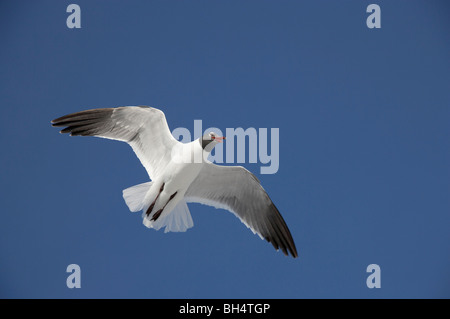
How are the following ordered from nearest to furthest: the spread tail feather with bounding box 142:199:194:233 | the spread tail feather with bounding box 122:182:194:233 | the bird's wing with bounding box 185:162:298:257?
the spread tail feather with bounding box 122:182:194:233 → the spread tail feather with bounding box 142:199:194:233 → the bird's wing with bounding box 185:162:298:257

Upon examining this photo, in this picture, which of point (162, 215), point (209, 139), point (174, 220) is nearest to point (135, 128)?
point (209, 139)

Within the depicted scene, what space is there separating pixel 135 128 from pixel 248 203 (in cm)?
183

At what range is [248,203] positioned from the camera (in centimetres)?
930

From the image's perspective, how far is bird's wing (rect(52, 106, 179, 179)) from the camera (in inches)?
337

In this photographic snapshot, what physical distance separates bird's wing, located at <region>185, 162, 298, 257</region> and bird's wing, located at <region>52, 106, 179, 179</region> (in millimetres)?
687

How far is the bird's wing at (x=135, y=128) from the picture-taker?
28.1 feet

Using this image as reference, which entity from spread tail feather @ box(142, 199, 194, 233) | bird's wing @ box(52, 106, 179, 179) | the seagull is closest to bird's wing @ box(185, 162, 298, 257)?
the seagull

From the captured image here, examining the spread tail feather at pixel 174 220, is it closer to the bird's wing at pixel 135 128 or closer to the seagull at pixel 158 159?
the seagull at pixel 158 159

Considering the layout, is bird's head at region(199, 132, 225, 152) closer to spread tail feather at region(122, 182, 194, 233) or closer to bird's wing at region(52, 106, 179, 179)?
bird's wing at region(52, 106, 179, 179)

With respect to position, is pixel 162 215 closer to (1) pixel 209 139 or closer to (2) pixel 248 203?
(1) pixel 209 139

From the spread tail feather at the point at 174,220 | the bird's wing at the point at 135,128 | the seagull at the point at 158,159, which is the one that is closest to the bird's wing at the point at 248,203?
the seagull at the point at 158,159

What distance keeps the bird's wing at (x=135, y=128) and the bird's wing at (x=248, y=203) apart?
0.69m
